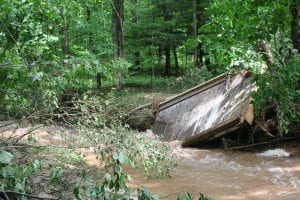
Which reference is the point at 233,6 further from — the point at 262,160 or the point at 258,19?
the point at 262,160

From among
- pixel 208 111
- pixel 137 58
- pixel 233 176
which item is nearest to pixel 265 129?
pixel 208 111

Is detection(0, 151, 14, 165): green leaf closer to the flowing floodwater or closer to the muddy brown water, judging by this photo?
the flowing floodwater

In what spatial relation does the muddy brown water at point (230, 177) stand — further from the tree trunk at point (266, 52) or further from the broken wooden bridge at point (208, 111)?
the tree trunk at point (266, 52)

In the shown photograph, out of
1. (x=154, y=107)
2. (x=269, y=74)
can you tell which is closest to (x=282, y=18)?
(x=269, y=74)

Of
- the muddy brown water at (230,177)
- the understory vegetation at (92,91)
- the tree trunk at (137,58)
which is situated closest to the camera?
the understory vegetation at (92,91)

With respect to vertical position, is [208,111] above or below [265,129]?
above

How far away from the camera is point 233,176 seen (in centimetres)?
823

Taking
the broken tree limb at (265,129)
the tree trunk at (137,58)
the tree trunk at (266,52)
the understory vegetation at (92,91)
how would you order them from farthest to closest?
1. the tree trunk at (137,58)
2. the broken tree limb at (265,129)
3. the tree trunk at (266,52)
4. the understory vegetation at (92,91)

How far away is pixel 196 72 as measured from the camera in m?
15.7

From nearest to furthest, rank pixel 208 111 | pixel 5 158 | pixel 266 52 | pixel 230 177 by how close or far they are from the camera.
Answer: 1. pixel 5 158
2. pixel 230 177
3. pixel 266 52
4. pixel 208 111

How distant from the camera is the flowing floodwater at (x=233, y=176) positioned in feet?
23.5

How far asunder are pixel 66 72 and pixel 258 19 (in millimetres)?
2373

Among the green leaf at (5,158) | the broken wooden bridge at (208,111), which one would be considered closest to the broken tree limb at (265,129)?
the broken wooden bridge at (208,111)

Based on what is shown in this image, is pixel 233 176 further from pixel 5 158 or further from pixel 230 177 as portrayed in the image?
pixel 5 158
